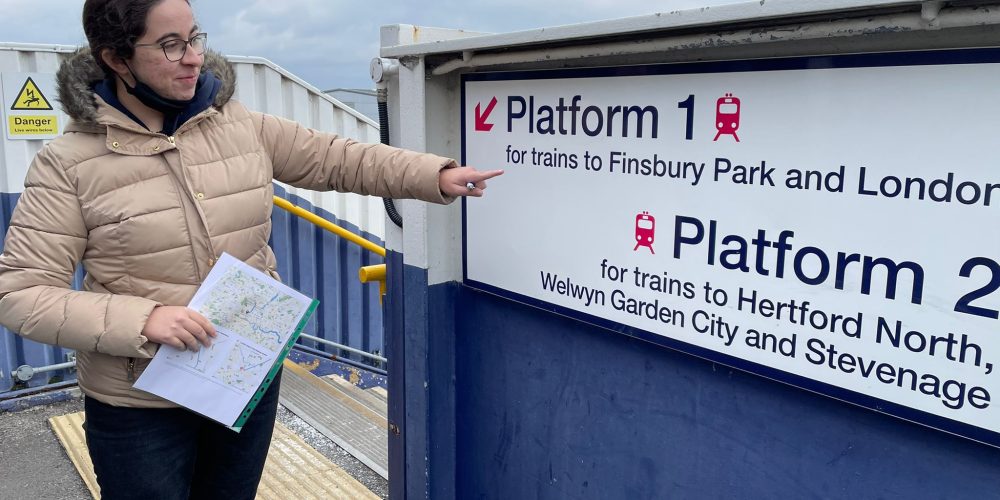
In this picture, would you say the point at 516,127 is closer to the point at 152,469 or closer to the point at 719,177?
the point at 719,177

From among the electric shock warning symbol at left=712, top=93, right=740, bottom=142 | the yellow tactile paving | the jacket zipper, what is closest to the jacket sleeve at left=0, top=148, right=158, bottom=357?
the jacket zipper

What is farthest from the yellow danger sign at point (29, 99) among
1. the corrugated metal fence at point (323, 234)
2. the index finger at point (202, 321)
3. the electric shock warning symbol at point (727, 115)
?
the electric shock warning symbol at point (727, 115)

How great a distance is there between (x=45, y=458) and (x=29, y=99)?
206 cm

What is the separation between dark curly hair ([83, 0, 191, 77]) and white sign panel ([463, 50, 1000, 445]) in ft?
3.13

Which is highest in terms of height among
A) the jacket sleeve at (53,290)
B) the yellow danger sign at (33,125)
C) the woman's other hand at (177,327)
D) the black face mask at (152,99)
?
the black face mask at (152,99)

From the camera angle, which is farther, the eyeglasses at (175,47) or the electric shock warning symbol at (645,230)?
the electric shock warning symbol at (645,230)

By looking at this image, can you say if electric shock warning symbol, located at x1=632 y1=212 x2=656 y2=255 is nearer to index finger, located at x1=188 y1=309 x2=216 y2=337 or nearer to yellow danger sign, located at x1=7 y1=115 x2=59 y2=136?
index finger, located at x1=188 y1=309 x2=216 y2=337

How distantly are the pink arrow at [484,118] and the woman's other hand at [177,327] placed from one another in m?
0.96

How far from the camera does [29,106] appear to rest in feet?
14.5

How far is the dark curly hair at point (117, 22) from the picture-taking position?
5.62 feet

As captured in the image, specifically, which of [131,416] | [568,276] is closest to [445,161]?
[568,276]

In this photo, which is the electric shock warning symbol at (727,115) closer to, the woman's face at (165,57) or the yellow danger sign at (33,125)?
the woman's face at (165,57)

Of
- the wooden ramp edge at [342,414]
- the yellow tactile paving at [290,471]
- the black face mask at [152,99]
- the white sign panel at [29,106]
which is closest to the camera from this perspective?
the black face mask at [152,99]

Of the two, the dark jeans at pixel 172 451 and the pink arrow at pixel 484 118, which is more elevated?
the pink arrow at pixel 484 118
